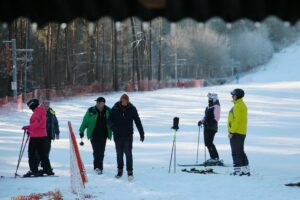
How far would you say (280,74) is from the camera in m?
112

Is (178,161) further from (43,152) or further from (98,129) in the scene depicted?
(43,152)

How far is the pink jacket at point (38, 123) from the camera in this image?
40.2 ft

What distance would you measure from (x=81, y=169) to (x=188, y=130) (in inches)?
536

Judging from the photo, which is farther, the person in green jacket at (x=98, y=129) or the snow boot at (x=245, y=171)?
the person in green jacket at (x=98, y=129)

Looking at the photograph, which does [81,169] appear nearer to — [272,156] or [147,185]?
[147,185]

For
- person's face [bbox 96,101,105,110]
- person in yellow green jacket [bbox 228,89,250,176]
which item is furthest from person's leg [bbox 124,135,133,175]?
person in yellow green jacket [bbox 228,89,250,176]

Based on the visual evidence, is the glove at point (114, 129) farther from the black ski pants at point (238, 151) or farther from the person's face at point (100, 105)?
the black ski pants at point (238, 151)

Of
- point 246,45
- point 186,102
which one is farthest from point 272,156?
point 246,45

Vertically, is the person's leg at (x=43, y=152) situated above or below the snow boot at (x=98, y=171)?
above

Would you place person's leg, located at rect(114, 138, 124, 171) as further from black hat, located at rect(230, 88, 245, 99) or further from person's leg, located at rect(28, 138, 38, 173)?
black hat, located at rect(230, 88, 245, 99)

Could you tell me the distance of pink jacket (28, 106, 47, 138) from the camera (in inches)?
483

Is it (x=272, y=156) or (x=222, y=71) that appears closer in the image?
(x=272, y=156)

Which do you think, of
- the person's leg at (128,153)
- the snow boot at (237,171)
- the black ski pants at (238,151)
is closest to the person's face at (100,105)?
the person's leg at (128,153)

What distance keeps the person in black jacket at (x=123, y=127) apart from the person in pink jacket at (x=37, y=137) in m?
1.63
